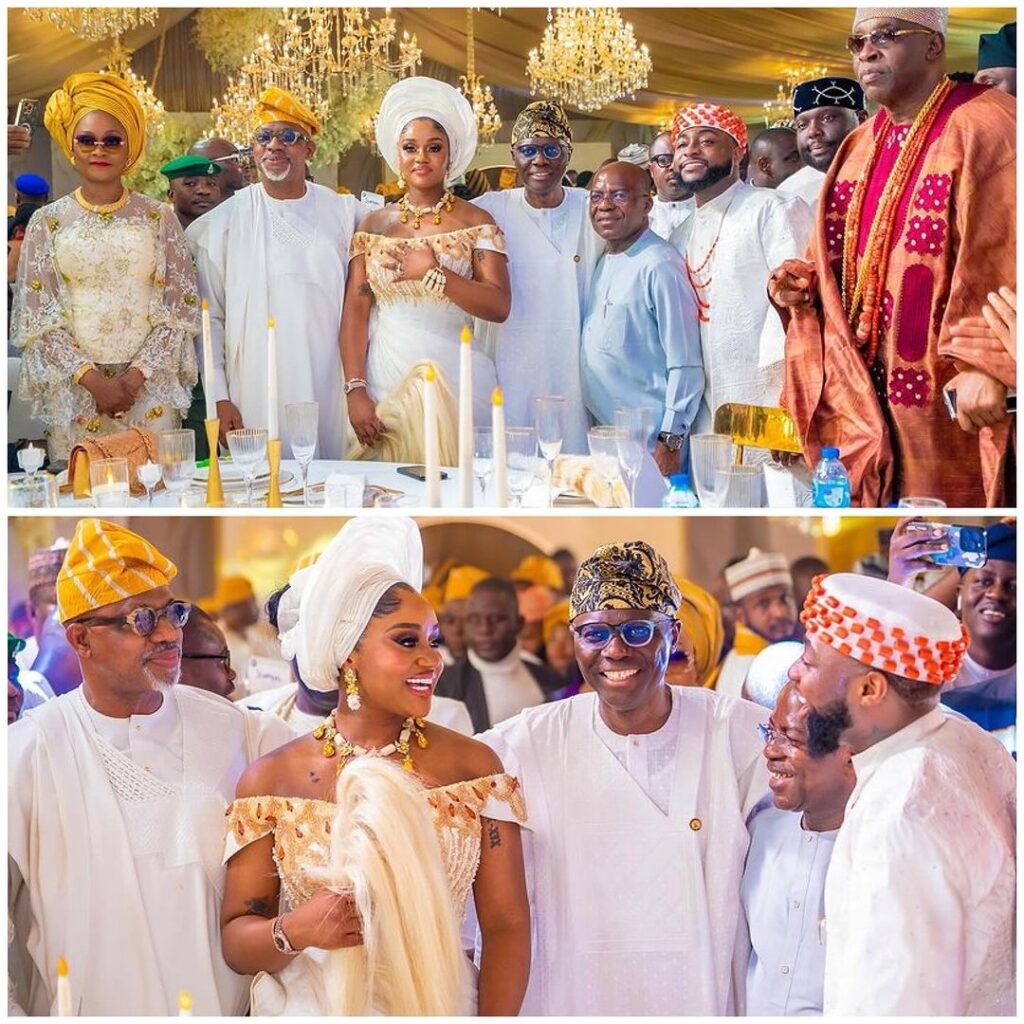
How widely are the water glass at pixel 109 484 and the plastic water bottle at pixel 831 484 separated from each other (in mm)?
1415

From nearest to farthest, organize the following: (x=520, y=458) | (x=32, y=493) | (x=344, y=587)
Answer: (x=344, y=587)
(x=32, y=493)
(x=520, y=458)

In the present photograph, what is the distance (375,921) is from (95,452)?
117 centimetres

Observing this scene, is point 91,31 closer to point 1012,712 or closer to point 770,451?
point 770,451

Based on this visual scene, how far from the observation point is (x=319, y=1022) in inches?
112

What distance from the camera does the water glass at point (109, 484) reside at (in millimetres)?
3160

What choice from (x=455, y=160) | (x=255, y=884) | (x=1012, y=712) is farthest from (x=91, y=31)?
(x=1012, y=712)

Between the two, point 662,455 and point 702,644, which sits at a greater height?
point 662,455

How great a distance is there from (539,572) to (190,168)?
1306mm

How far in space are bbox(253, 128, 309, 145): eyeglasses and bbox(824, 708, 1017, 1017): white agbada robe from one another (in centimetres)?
183

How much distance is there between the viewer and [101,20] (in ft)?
11.0

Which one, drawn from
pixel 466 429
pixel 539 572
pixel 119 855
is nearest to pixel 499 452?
pixel 466 429

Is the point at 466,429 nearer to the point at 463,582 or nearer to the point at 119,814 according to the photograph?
the point at 463,582

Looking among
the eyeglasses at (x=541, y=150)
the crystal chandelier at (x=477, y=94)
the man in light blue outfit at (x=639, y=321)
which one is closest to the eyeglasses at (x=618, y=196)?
the man in light blue outfit at (x=639, y=321)

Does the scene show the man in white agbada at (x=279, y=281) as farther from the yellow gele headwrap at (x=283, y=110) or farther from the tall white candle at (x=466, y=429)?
the tall white candle at (x=466, y=429)
